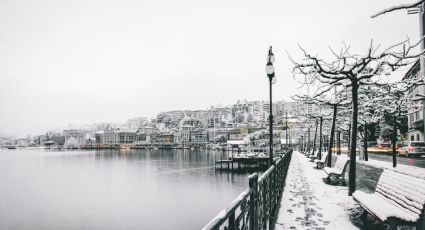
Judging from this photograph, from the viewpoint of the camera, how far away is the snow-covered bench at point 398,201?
4.36m

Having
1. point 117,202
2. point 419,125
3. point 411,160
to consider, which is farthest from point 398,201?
point 419,125

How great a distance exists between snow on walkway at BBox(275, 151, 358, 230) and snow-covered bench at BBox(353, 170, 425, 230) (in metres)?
0.89

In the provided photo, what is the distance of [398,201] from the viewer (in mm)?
5172

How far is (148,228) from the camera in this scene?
85.5ft

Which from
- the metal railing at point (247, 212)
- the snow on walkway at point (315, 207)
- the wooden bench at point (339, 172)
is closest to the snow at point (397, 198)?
the snow on walkway at point (315, 207)

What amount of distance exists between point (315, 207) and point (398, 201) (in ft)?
9.58

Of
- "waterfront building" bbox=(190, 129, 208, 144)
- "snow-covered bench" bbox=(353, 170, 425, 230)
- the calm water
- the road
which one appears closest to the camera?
"snow-covered bench" bbox=(353, 170, 425, 230)

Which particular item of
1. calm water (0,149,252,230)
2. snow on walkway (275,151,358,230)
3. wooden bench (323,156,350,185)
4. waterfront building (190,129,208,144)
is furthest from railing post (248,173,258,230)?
waterfront building (190,129,208,144)

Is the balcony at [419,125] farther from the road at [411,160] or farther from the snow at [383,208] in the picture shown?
the snow at [383,208]

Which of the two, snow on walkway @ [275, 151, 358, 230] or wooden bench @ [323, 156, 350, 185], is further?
wooden bench @ [323, 156, 350, 185]

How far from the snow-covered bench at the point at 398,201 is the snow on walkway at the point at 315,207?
0.89 metres

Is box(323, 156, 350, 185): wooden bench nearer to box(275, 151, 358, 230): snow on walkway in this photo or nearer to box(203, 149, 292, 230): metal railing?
box(275, 151, 358, 230): snow on walkway

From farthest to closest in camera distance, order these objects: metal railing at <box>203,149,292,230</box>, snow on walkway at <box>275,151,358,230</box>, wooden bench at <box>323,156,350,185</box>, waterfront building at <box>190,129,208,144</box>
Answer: waterfront building at <box>190,129,208,144</box> < wooden bench at <box>323,156,350,185</box> < snow on walkway at <box>275,151,358,230</box> < metal railing at <box>203,149,292,230</box>

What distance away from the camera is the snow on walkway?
6.36 metres
